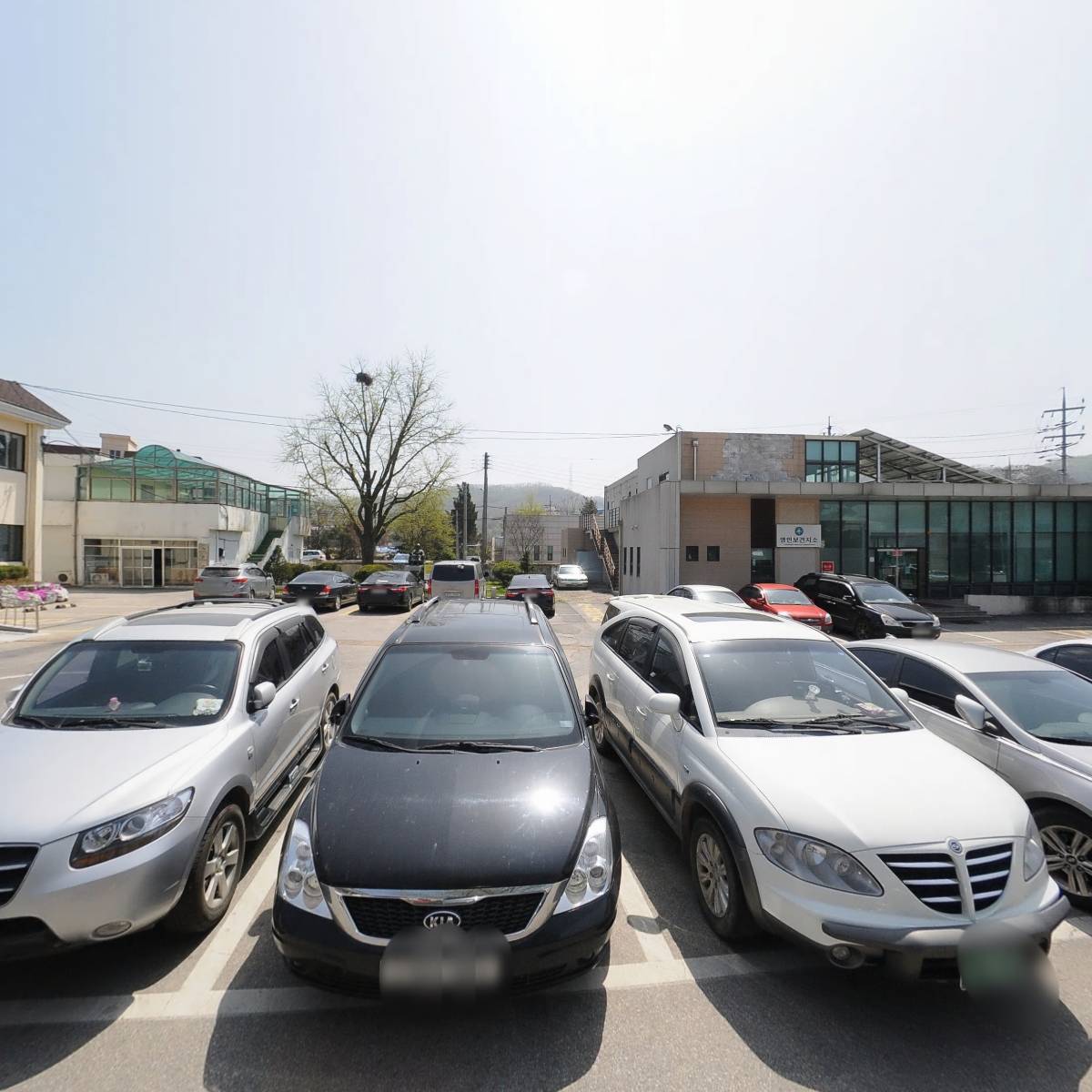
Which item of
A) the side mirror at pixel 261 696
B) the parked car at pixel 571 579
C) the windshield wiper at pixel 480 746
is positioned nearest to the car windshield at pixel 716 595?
the windshield wiper at pixel 480 746

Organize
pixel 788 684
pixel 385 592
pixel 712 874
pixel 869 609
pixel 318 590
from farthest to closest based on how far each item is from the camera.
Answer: pixel 318 590 < pixel 385 592 < pixel 869 609 < pixel 788 684 < pixel 712 874

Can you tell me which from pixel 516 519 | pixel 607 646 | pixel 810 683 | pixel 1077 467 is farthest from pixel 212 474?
pixel 1077 467

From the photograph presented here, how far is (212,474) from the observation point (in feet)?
105

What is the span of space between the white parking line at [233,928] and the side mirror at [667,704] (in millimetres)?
2502

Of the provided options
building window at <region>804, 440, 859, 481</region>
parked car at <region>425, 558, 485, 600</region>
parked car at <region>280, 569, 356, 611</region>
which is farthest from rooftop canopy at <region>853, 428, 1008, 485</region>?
parked car at <region>280, 569, 356, 611</region>

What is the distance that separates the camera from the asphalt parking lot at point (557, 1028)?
237 cm

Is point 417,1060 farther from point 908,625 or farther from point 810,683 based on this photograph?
point 908,625

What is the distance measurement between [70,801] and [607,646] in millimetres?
4540

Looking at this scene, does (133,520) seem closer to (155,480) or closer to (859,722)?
(155,480)

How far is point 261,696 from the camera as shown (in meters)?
4.00

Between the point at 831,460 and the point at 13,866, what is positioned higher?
the point at 831,460

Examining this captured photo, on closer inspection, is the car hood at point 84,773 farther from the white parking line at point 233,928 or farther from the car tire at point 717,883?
the car tire at point 717,883

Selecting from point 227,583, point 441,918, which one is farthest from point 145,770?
point 227,583

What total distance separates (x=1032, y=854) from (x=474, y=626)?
3619 millimetres
